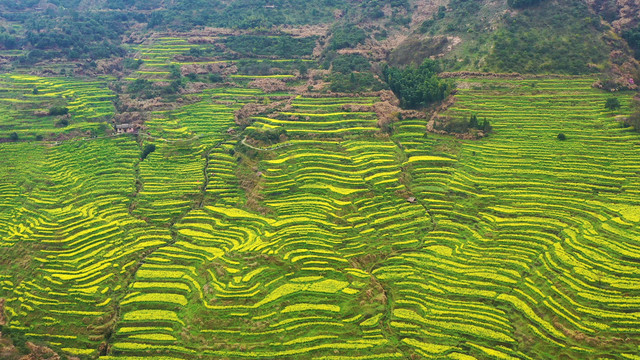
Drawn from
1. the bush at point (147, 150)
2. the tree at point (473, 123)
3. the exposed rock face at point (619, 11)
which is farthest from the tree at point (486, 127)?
the bush at point (147, 150)

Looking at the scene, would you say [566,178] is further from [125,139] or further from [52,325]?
[125,139]

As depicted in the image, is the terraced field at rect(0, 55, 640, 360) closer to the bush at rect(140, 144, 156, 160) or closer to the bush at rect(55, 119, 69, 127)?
the bush at rect(140, 144, 156, 160)

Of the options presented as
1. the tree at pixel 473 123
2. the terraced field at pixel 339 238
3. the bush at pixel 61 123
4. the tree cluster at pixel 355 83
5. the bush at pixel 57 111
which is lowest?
the terraced field at pixel 339 238

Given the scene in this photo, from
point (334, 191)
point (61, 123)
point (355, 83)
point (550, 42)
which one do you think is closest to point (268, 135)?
point (334, 191)

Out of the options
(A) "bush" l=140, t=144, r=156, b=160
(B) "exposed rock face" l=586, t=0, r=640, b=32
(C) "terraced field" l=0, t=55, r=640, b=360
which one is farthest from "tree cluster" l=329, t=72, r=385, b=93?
(B) "exposed rock face" l=586, t=0, r=640, b=32

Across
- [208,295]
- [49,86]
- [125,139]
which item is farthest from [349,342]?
[49,86]

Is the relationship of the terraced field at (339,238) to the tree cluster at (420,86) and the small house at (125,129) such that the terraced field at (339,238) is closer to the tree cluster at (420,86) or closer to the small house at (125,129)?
the small house at (125,129)
